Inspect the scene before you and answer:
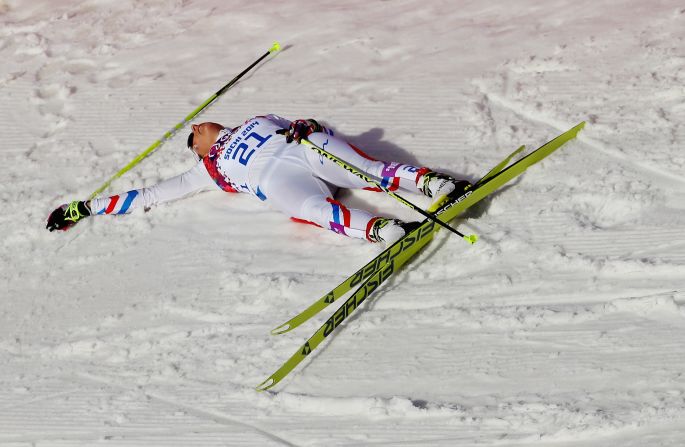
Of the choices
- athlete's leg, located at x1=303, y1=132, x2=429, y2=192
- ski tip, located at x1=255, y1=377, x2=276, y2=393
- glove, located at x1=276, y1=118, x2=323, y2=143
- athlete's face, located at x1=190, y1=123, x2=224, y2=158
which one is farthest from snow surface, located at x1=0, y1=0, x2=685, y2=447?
glove, located at x1=276, y1=118, x2=323, y2=143

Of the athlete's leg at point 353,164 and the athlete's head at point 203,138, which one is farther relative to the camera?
the athlete's head at point 203,138

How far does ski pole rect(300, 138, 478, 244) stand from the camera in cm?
484

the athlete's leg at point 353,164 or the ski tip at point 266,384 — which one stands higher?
the athlete's leg at point 353,164

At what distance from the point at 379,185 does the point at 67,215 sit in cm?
207

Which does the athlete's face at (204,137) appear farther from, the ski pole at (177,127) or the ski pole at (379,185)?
the ski pole at (379,185)

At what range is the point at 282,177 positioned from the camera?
220 inches

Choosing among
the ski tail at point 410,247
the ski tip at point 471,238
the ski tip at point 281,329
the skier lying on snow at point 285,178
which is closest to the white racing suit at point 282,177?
the skier lying on snow at point 285,178

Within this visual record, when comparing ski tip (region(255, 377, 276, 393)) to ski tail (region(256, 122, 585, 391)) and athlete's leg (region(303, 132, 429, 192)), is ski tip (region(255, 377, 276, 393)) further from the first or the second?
athlete's leg (region(303, 132, 429, 192))

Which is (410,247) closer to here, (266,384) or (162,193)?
(266,384)

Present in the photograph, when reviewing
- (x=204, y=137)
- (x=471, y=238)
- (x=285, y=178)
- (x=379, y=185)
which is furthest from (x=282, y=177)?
(x=471, y=238)

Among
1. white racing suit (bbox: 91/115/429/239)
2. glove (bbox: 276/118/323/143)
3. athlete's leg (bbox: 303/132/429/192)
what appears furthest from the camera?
glove (bbox: 276/118/323/143)

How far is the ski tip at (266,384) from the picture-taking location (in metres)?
4.41

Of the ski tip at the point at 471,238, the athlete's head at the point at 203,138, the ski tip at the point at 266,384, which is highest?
the athlete's head at the point at 203,138

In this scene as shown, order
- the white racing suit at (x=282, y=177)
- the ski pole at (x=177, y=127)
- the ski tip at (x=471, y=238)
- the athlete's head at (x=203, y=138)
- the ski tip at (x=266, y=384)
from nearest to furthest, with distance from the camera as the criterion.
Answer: the ski tip at (x=266, y=384), the ski tip at (x=471, y=238), the white racing suit at (x=282, y=177), the athlete's head at (x=203, y=138), the ski pole at (x=177, y=127)
